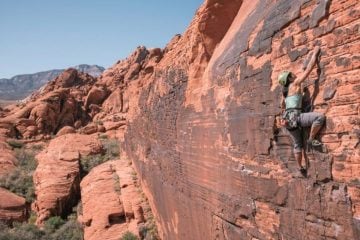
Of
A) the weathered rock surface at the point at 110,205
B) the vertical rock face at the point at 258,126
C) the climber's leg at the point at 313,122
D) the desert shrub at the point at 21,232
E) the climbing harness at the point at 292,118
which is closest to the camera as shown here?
the vertical rock face at the point at 258,126

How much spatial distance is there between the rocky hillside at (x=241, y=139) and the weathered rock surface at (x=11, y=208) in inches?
3.2

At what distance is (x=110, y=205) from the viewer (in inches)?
537

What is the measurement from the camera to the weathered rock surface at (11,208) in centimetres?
1503

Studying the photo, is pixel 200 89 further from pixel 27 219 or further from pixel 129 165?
pixel 27 219

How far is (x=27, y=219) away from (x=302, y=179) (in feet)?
47.4

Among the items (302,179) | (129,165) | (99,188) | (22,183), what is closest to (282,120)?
(302,179)

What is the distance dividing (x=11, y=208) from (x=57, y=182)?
6.97 ft

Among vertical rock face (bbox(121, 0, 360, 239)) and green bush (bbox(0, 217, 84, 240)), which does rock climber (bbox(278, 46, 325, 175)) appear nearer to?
vertical rock face (bbox(121, 0, 360, 239))

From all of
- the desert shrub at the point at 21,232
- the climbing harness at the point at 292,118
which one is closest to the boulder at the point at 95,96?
the desert shrub at the point at 21,232

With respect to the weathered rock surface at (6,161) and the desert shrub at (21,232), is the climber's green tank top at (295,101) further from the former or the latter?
the weathered rock surface at (6,161)

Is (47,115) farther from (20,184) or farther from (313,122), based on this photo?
(313,122)

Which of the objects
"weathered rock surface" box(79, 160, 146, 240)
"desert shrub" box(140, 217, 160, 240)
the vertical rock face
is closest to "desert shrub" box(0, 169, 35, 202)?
"weathered rock surface" box(79, 160, 146, 240)

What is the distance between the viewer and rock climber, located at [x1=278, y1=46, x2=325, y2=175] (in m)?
4.22

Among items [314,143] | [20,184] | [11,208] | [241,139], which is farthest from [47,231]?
[314,143]
